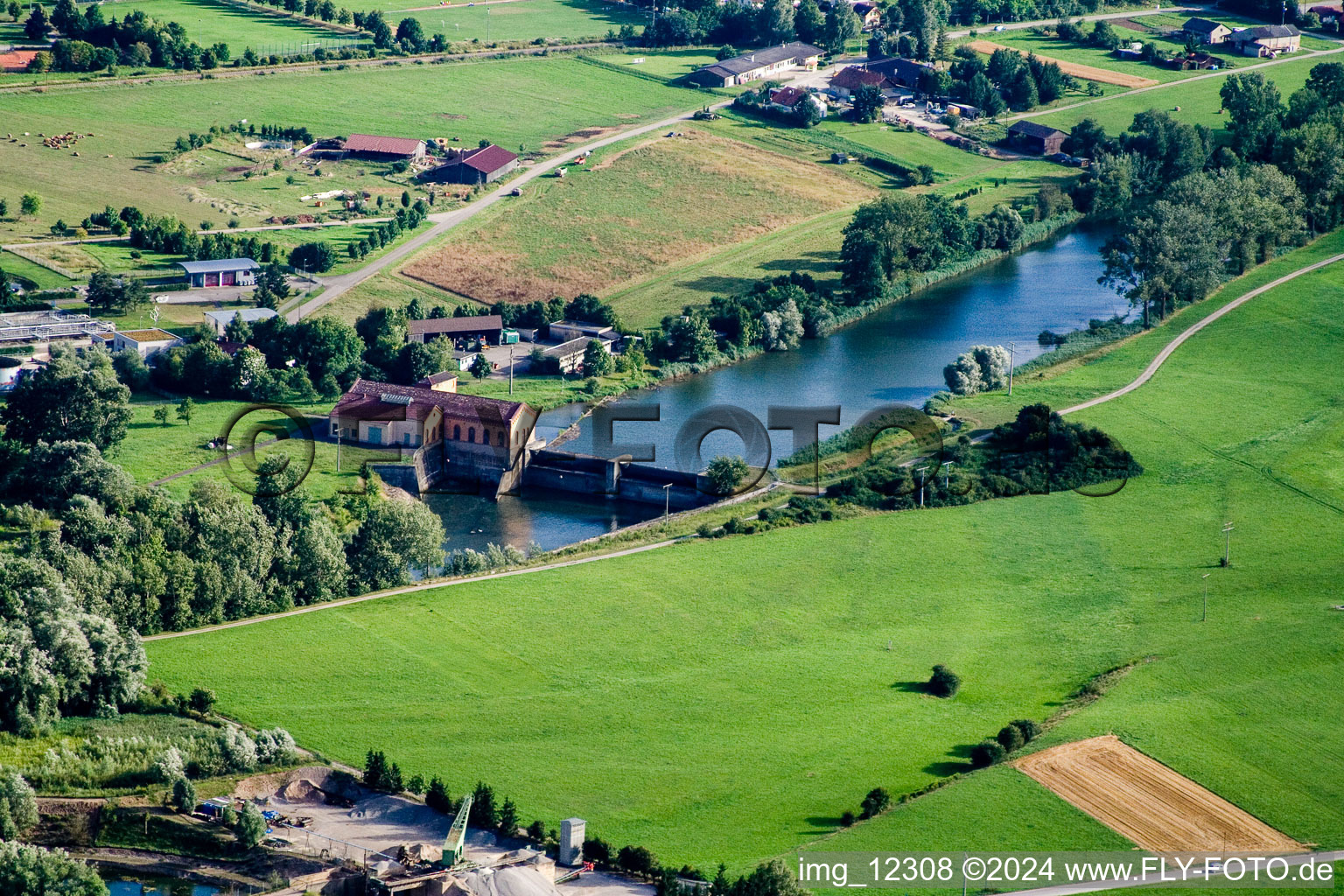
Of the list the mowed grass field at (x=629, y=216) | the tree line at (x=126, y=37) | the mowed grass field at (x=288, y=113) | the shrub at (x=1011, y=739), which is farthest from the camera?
the tree line at (x=126, y=37)

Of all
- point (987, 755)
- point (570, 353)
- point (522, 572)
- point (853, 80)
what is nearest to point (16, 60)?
point (570, 353)

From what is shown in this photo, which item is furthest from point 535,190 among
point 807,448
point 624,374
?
point 807,448

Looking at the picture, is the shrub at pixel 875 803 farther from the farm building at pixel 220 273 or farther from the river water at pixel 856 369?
the farm building at pixel 220 273

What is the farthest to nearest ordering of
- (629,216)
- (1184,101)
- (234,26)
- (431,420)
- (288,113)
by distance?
1. (234,26)
2. (1184,101)
3. (288,113)
4. (629,216)
5. (431,420)

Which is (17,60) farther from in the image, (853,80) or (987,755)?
(987,755)

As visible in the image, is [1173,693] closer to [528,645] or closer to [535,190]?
[528,645]

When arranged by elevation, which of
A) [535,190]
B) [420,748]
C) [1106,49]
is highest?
[1106,49]

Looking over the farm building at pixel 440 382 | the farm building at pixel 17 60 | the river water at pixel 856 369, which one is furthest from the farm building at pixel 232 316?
the farm building at pixel 17 60
